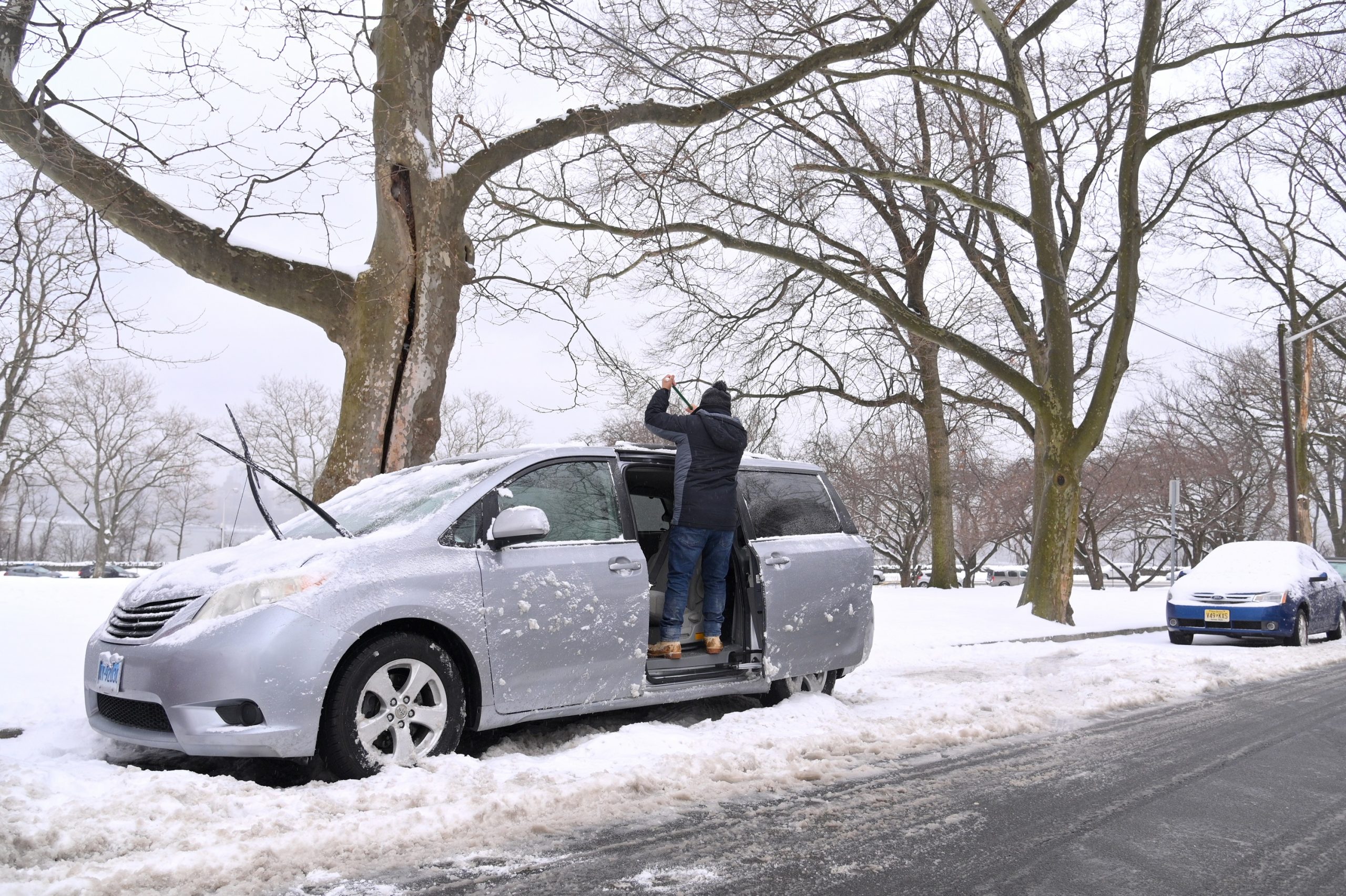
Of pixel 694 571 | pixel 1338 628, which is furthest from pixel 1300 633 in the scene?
pixel 694 571

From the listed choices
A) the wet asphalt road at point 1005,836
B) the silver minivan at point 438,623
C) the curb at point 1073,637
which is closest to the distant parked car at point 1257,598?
the curb at point 1073,637

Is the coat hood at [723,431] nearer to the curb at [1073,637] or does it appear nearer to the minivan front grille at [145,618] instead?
the minivan front grille at [145,618]

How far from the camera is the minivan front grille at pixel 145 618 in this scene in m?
4.40

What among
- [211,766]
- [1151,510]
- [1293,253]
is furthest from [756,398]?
[1151,510]

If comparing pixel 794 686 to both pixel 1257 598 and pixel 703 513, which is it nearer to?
pixel 703 513

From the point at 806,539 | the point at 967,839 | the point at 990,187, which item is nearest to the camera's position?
the point at 967,839

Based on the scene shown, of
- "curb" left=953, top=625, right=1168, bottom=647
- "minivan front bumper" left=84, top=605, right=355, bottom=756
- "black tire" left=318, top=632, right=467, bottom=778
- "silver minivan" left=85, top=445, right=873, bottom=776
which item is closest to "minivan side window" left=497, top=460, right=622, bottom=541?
"silver minivan" left=85, top=445, right=873, bottom=776

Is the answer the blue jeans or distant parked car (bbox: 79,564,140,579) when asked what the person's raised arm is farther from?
distant parked car (bbox: 79,564,140,579)

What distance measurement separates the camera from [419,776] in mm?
4133

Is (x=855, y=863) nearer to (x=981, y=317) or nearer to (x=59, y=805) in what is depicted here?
(x=59, y=805)

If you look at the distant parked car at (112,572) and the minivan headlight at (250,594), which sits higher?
the minivan headlight at (250,594)

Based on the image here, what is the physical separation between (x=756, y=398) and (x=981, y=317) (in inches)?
212

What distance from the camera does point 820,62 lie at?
1221 cm

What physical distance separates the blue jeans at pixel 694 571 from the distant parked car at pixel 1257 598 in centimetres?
1021
